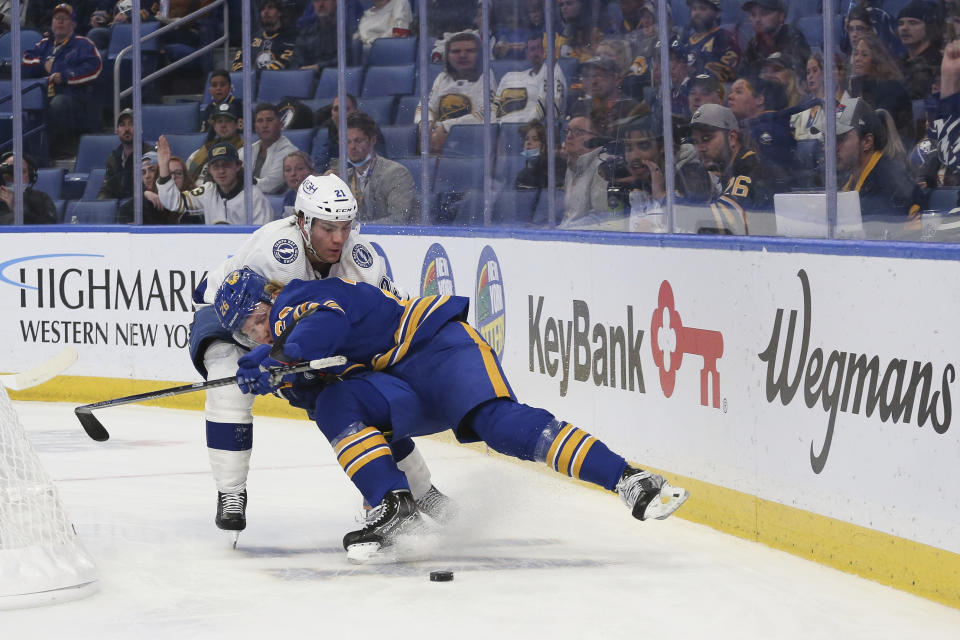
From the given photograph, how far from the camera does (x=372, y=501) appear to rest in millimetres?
4375

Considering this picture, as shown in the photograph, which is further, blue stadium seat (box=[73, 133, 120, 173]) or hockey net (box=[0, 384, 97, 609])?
blue stadium seat (box=[73, 133, 120, 173])

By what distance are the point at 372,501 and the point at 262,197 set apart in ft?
13.4

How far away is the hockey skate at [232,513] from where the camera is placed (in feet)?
15.2

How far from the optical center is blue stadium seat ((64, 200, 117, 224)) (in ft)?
28.4

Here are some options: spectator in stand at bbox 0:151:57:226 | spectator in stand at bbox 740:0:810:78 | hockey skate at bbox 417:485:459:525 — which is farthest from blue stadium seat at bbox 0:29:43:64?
spectator in stand at bbox 740:0:810:78

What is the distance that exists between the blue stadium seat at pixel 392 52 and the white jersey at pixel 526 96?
2.31 feet

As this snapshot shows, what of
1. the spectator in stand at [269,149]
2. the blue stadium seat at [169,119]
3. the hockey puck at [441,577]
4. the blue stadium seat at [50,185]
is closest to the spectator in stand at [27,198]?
the blue stadium seat at [50,185]

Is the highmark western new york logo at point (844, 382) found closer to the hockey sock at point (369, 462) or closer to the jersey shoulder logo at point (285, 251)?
the hockey sock at point (369, 462)

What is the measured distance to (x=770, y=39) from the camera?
483 cm

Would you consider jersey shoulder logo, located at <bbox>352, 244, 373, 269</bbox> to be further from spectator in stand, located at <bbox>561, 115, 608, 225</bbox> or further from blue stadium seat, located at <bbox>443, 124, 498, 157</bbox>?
blue stadium seat, located at <bbox>443, 124, 498, 157</bbox>

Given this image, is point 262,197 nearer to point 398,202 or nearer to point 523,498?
point 398,202

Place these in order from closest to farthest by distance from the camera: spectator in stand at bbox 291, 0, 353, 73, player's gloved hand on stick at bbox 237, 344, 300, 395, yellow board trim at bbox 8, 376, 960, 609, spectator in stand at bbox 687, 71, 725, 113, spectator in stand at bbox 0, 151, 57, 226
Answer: yellow board trim at bbox 8, 376, 960, 609 → player's gloved hand on stick at bbox 237, 344, 300, 395 → spectator in stand at bbox 687, 71, 725, 113 → spectator in stand at bbox 291, 0, 353, 73 → spectator in stand at bbox 0, 151, 57, 226

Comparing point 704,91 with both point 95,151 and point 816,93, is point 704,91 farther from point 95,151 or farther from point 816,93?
point 95,151

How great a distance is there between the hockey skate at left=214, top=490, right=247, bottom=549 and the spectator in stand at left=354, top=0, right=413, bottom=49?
10.9 feet
